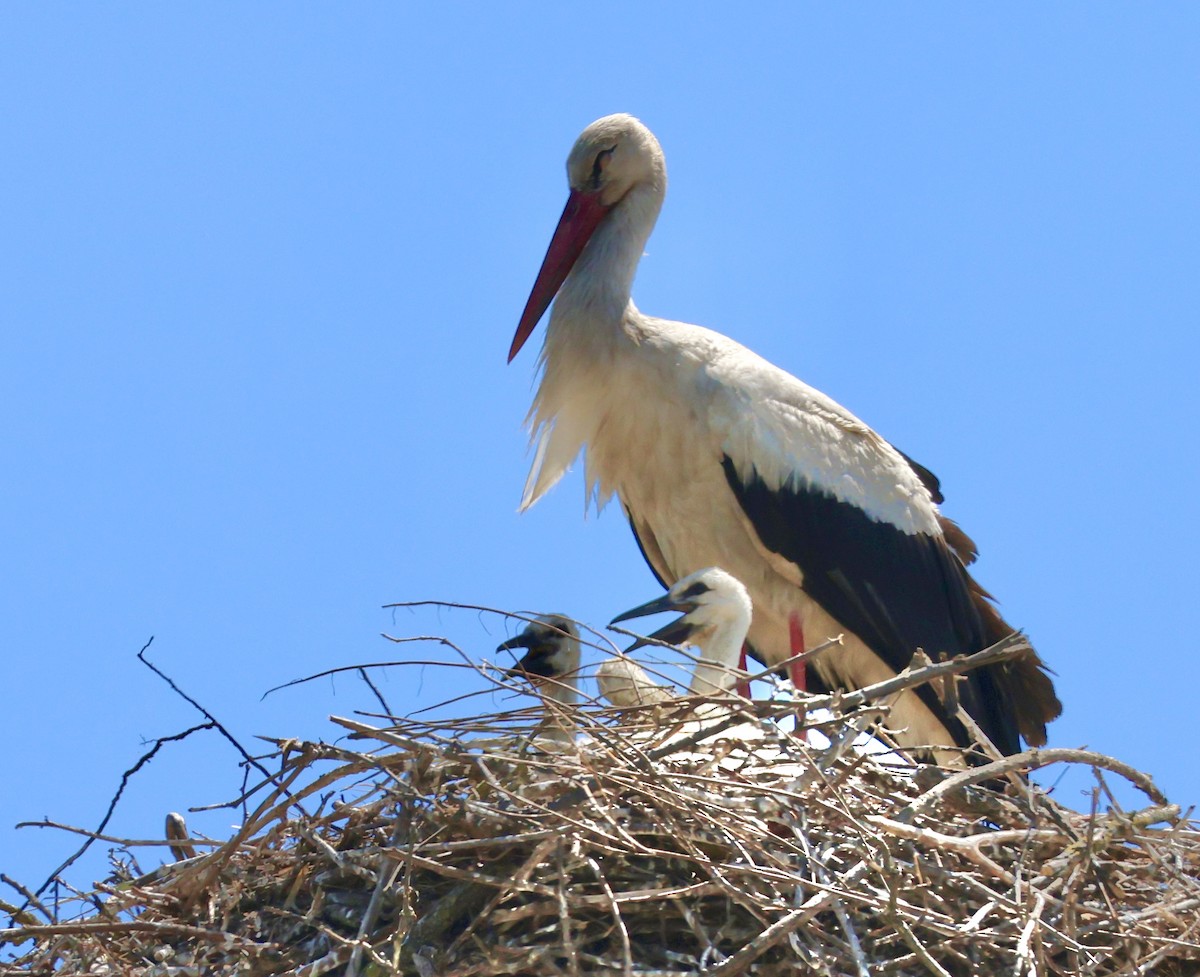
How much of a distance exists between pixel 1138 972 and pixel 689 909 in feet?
2.55

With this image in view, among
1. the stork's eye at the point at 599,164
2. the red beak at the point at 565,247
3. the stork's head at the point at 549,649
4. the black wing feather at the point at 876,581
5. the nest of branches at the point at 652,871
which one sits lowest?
the nest of branches at the point at 652,871

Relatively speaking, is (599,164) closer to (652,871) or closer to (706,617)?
(706,617)

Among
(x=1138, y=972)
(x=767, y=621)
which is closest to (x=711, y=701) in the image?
(x=1138, y=972)

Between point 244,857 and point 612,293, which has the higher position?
point 612,293

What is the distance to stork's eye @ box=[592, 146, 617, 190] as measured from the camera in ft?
18.7

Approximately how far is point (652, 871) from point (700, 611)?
3.98ft

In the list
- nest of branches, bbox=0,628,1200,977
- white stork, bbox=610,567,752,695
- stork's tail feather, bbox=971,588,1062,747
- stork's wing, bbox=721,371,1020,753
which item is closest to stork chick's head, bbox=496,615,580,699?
white stork, bbox=610,567,752,695

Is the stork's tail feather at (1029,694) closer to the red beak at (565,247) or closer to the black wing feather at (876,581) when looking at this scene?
the black wing feather at (876,581)

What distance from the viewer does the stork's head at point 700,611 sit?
14.1 ft

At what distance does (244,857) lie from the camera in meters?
3.45

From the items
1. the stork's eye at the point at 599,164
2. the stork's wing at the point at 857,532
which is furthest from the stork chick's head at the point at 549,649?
the stork's eye at the point at 599,164

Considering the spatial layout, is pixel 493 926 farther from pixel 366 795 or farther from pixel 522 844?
pixel 366 795

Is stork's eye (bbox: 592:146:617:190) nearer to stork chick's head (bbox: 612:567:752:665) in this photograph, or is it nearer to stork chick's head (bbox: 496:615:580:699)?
stork chick's head (bbox: 612:567:752:665)

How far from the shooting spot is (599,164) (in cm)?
573
